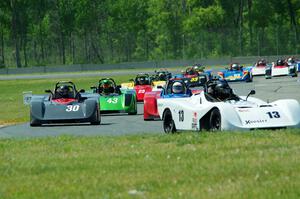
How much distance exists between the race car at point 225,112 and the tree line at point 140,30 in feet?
225

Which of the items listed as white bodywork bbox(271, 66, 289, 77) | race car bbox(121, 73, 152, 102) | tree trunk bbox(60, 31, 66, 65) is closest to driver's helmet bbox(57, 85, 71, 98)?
race car bbox(121, 73, 152, 102)

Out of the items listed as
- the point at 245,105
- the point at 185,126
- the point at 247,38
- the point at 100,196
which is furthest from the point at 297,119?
the point at 247,38

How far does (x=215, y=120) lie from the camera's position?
1750 centimetres

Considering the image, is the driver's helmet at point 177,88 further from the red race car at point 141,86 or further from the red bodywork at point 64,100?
the red race car at point 141,86

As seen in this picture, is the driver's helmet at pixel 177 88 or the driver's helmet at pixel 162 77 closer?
the driver's helmet at pixel 177 88

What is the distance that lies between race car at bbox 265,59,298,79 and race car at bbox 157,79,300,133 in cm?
3828

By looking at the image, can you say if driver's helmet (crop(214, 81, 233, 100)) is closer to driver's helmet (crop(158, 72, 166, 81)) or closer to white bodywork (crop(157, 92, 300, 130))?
white bodywork (crop(157, 92, 300, 130))

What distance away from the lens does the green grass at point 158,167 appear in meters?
9.46

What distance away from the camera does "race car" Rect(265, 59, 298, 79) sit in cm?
5753

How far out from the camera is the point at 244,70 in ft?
179

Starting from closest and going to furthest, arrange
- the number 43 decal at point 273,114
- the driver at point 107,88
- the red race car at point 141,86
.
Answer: the number 43 decal at point 273,114
the driver at point 107,88
the red race car at point 141,86

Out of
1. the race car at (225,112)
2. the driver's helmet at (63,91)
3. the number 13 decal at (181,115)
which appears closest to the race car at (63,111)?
the driver's helmet at (63,91)

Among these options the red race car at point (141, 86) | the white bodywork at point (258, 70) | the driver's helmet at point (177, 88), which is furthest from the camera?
the white bodywork at point (258, 70)

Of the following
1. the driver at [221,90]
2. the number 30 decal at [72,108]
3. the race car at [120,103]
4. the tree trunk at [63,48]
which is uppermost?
the driver at [221,90]
